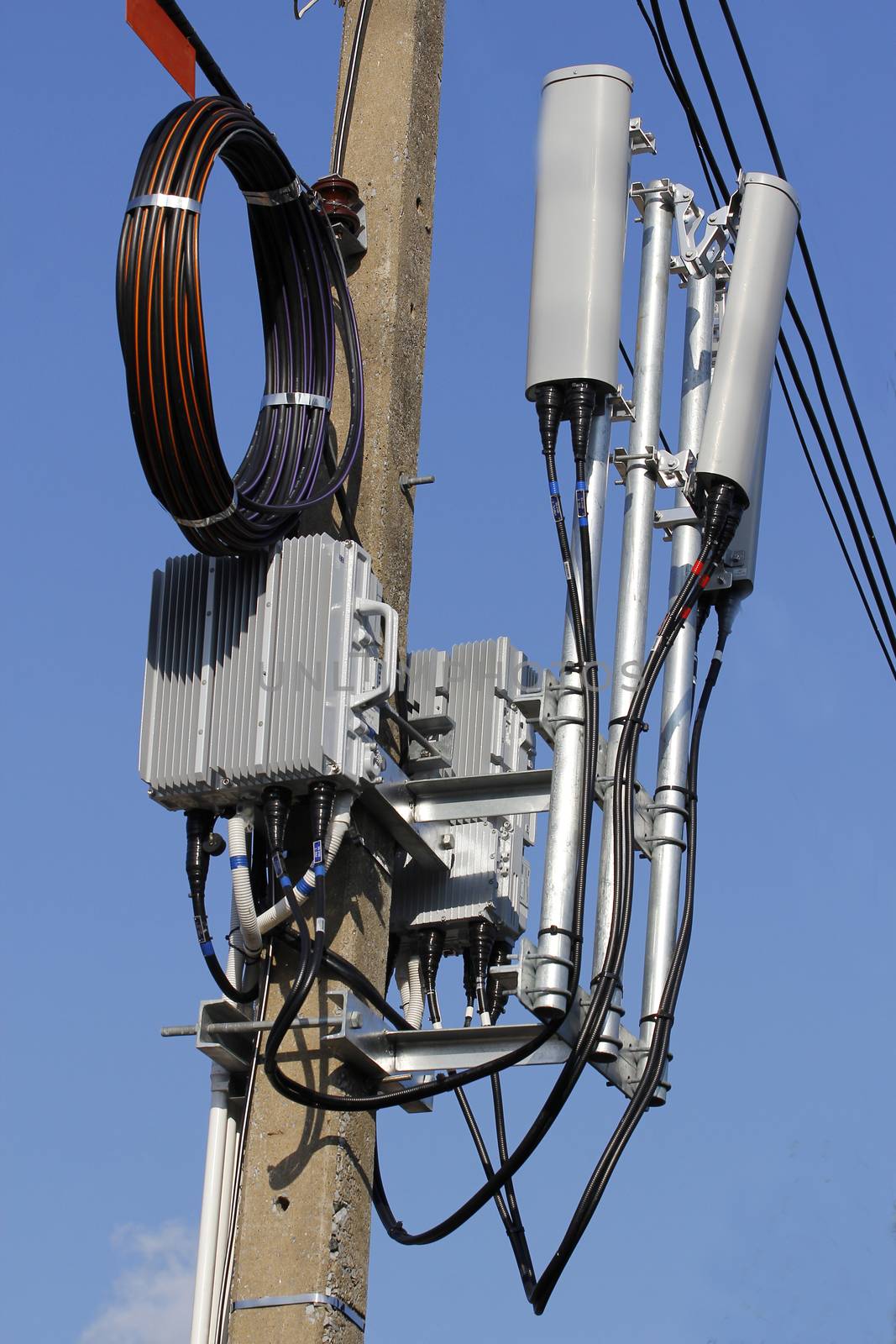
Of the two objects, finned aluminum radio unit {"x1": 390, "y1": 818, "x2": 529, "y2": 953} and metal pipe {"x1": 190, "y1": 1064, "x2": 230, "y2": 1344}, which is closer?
metal pipe {"x1": 190, "y1": 1064, "x2": 230, "y2": 1344}

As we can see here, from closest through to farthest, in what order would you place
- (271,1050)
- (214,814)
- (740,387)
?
(271,1050)
(214,814)
(740,387)

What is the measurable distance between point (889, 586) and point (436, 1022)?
375 cm

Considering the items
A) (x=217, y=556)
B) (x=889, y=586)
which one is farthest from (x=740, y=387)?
(x=889, y=586)

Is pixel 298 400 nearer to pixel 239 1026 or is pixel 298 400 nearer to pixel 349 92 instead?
pixel 349 92

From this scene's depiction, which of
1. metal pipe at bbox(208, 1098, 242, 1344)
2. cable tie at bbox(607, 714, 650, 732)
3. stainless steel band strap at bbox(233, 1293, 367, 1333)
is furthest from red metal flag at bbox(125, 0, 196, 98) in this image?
stainless steel band strap at bbox(233, 1293, 367, 1333)

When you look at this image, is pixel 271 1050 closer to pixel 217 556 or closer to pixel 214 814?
pixel 214 814

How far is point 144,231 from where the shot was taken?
6.68 m

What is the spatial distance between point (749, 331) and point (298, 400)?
4.99 ft

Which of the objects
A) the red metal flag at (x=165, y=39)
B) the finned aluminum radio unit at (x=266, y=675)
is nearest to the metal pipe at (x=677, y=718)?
the finned aluminum radio unit at (x=266, y=675)

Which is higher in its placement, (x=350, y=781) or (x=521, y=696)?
(x=521, y=696)

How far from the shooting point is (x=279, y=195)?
7559mm

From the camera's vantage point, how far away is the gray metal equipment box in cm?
767

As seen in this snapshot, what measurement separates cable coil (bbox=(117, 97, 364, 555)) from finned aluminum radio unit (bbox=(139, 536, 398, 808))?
18cm

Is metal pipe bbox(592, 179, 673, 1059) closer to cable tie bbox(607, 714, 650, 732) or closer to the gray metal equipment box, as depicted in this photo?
cable tie bbox(607, 714, 650, 732)
